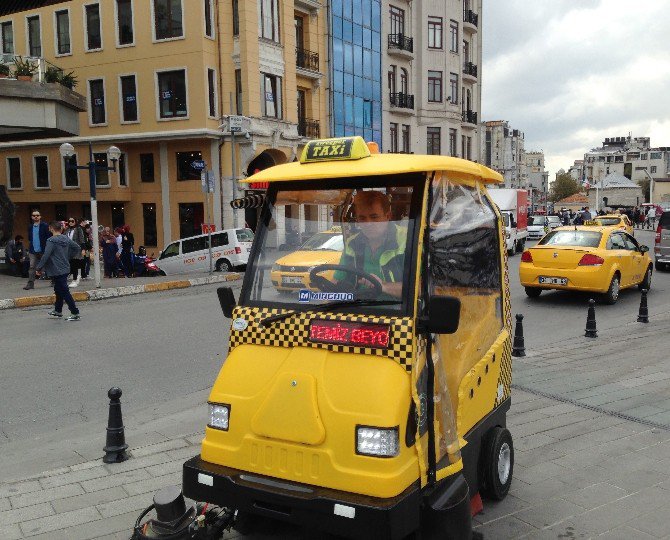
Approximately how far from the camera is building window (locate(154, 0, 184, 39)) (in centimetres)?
2880

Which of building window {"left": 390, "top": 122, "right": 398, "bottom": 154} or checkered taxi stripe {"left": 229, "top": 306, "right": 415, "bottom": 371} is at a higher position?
building window {"left": 390, "top": 122, "right": 398, "bottom": 154}

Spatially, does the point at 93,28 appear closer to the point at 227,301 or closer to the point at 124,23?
the point at 124,23

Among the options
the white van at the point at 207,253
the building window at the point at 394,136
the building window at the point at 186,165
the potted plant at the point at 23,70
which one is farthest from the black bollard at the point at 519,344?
the building window at the point at 394,136

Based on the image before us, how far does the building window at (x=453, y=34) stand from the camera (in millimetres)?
44041

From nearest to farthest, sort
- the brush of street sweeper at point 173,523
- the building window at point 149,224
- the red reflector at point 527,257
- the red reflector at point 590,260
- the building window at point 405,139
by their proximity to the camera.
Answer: the brush of street sweeper at point 173,523 < the red reflector at point 590,260 < the red reflector at point 527,257 < the building window at point 149,224 < the building window at point 405,139

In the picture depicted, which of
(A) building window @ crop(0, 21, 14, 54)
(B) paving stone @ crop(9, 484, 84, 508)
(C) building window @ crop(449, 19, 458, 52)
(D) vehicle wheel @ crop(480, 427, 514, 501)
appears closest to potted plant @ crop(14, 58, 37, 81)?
(B) paving stone @ crop(9, 484, 84, 508)

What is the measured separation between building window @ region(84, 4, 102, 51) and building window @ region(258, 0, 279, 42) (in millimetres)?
8329

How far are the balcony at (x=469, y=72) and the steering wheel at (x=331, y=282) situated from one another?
45494mm

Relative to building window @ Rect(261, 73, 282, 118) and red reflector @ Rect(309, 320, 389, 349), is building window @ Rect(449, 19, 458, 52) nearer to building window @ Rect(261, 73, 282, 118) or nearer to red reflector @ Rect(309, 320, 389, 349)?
building window @ Rect(261, 73, 282, 118)

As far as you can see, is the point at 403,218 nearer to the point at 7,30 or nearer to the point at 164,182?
the point at 164,182

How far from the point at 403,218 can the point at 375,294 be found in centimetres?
49

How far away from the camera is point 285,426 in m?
3.38

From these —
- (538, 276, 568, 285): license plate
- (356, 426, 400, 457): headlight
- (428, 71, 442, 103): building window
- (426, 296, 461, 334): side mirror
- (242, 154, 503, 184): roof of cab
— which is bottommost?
(538, 276, 568, 285): license plate

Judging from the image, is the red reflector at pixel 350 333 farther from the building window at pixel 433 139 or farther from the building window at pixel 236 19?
the building window at pixel 433 139
